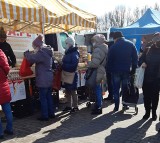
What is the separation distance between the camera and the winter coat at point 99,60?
6374 mm

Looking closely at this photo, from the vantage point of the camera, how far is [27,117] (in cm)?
644

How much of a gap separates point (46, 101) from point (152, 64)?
2.34 m

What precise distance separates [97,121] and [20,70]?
77.3 inches

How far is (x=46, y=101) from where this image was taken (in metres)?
6.03

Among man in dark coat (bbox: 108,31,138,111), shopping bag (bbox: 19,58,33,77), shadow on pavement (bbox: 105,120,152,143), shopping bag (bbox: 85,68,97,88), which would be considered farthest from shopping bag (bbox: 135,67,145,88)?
shopping bag (bbox: 19,58,33,77)

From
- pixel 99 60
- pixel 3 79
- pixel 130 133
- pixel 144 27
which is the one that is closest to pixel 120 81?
pixel 99 60

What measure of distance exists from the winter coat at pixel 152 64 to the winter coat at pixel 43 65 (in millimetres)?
2005

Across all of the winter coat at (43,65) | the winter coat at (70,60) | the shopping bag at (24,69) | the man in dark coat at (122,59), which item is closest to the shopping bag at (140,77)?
the man in dark coat at (122,59)

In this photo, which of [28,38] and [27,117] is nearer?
[27,117]

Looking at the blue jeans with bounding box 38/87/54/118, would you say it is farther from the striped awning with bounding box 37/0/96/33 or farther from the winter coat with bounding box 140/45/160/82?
the winter coat with bounding box 140/45/160/82

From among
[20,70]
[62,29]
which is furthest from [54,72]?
[62,29]

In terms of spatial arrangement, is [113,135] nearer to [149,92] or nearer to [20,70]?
[149,92]

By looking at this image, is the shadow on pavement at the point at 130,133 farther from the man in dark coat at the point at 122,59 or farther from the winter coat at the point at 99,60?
the winter coat at the point at 99,60

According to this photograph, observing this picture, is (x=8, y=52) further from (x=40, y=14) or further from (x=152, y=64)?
(x=152, y=64)
